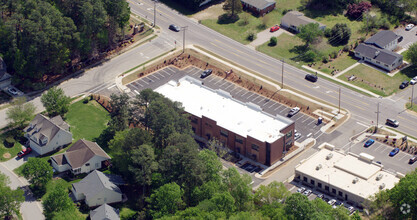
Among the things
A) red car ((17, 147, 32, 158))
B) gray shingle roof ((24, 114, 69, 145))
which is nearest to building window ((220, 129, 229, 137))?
gray shingle roof ((24, 114, 69, 145))

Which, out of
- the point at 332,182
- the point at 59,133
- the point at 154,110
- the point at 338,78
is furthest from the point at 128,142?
the point at 338,78

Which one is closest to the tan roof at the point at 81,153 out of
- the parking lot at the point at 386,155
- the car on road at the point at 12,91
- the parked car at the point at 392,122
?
the car on road at the point at 12,91

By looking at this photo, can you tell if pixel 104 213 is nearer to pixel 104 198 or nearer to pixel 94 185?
pixel 104 198

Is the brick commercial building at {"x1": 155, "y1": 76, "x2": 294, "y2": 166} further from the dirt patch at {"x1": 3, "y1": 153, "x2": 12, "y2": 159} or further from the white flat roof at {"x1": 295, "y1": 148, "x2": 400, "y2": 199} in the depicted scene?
the dirt patch at {"x1": 3, "y1": 153, "x2": 12, "y2": 159}

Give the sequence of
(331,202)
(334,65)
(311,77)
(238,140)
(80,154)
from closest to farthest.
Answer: (331,202)
(80,154)
(238,140)
(311,77)
(334,65)

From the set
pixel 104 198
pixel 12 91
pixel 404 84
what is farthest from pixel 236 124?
pixel 12 91

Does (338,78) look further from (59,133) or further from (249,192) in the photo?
(59,133)

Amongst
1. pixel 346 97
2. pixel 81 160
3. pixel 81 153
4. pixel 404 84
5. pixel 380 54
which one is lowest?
pixel 346 97
